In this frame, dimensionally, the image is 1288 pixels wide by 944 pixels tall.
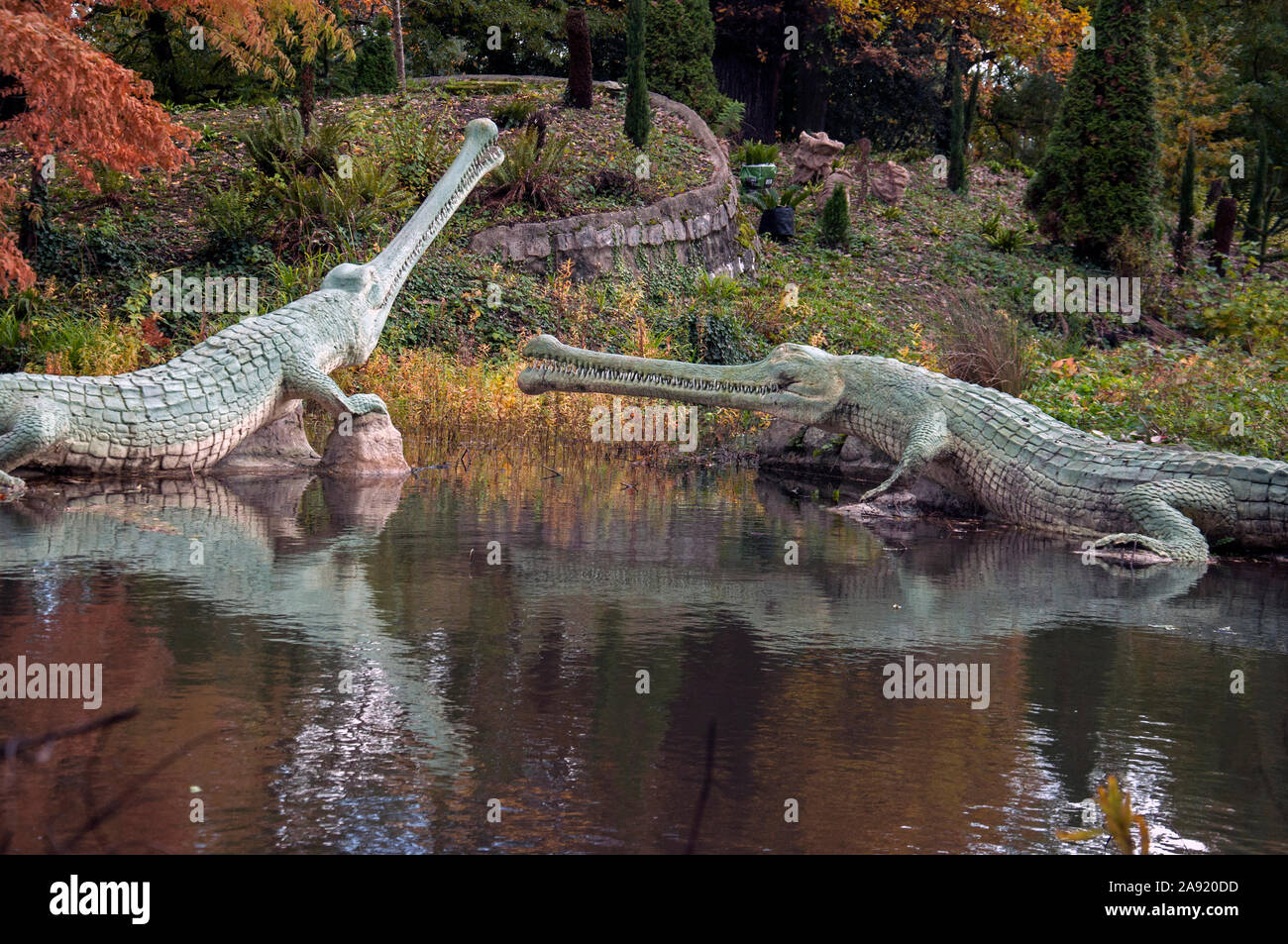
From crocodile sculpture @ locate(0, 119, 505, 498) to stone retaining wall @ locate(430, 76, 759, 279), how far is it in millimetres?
7739

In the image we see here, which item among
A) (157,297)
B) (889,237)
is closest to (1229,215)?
(889,237)

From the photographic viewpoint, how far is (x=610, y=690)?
3.85 meters

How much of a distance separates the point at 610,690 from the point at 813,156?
21.0m

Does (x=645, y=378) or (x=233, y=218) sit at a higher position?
(x=233, y=218)

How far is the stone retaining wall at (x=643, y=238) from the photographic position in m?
17.7

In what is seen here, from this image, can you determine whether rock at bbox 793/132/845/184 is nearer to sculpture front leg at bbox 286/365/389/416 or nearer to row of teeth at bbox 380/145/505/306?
row of teeth at bbox 380/145/505/306

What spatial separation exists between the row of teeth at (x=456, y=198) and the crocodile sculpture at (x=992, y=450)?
2.50m

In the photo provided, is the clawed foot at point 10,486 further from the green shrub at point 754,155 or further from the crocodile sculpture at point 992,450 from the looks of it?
the green shrub at point 754,155

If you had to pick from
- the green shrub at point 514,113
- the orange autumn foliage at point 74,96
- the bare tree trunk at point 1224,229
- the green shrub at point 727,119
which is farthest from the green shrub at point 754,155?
the orange autumn foliage at point 74,96

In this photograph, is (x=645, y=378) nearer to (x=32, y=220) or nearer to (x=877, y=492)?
(x=877, y=492)

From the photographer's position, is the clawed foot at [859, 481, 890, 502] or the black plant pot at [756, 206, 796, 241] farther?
the black plant pot at [756, 206, 796, 241]

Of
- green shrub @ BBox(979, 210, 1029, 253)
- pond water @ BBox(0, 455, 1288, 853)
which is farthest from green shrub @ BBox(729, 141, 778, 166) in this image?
pond water @ BBox(0, 455, 1288, 853)

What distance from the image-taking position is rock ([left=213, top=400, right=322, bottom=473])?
9289 millimetres

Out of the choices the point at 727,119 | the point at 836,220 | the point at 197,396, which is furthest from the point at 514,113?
the point at 197,396
